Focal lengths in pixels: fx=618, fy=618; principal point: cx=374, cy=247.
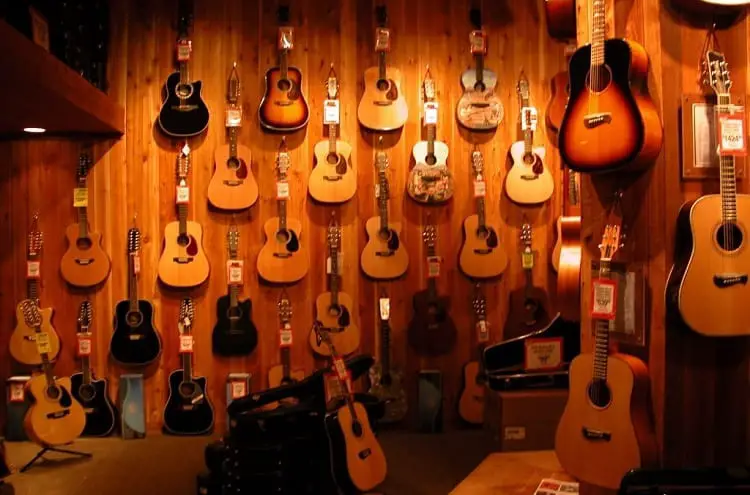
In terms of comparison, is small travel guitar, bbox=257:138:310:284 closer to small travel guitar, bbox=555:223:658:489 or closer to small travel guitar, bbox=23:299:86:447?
small travel guitar, bbox=23:299:86:447

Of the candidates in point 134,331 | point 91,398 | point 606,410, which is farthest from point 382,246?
point 606,410

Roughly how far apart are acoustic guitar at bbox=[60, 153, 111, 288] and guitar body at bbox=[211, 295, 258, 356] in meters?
0.81

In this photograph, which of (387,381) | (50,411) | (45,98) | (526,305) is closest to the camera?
(45,98)

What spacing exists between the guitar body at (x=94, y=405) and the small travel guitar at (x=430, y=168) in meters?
2.44

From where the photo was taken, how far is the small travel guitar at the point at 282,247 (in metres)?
4.15

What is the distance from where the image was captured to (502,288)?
4.37 meters

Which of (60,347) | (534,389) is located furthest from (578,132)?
(60,347)

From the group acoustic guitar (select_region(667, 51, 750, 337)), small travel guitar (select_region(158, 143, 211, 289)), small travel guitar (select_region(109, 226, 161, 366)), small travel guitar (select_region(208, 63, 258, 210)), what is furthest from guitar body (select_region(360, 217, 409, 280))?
acoustic guitar (select_region(667, 51, 750, 337))

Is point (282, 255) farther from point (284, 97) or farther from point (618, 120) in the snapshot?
point (618, 120)

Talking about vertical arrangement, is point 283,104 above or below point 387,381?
above

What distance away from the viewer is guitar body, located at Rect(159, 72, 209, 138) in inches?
163

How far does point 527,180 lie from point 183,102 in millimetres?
2421

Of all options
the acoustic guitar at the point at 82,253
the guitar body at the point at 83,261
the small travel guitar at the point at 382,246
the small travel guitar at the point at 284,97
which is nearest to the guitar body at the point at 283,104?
the small travel guitar at the point at 284,97

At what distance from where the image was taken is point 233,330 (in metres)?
4.15
